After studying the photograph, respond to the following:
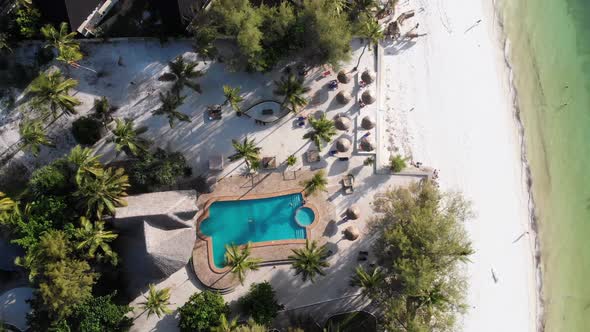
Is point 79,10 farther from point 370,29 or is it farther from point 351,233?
point 351,233

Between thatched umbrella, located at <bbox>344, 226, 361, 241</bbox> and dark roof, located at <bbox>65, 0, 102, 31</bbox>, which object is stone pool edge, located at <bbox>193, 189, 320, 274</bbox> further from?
dark roof, located at <bbox>65, 0, 102, 31</bbox>

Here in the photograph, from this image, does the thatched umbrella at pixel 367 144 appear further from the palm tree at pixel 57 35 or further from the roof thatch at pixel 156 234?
the palm tree at pixel 57 35

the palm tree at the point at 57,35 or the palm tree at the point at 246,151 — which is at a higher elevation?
the palm tree at the point at 57,35

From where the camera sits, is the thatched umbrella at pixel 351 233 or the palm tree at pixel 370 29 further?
the thatched umbrella at pixel 351 233

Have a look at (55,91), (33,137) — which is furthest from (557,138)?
(33,137)

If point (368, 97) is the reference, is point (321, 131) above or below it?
below

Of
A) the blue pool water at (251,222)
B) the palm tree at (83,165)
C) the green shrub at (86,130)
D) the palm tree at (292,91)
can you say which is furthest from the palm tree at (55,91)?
the palm tree at (292,91)

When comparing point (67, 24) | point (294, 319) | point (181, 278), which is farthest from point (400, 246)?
point (67, 24)

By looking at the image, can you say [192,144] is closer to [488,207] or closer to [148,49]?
[148,49]
